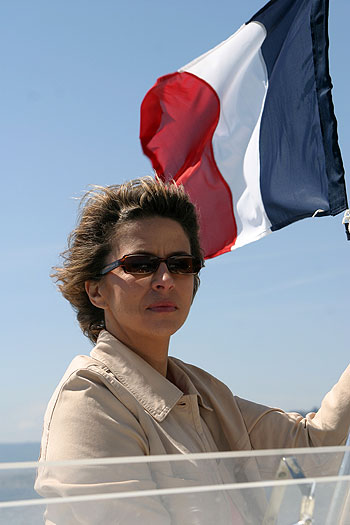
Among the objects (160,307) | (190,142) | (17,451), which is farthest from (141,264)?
(190,142)

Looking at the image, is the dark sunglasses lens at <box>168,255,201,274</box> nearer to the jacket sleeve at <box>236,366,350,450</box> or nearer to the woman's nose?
the woman's nose

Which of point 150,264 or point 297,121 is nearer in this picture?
point 150,264

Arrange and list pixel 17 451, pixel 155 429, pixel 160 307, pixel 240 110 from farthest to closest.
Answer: pixel 240 110 → pixel 160 307 → pixel 155 429 → pixel 17 451

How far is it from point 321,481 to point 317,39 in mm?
3077

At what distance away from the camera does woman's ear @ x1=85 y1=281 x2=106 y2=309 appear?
2148 mm

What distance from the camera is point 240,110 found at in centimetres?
428

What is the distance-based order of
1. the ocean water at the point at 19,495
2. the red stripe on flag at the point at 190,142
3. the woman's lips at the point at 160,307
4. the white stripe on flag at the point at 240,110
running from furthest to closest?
the red stripe on flag at the point at 190,142 → the white stripe on flag at the point at 240,110 → the woman's lips at the point at 160,307 → the ocean water at the point at 19,495

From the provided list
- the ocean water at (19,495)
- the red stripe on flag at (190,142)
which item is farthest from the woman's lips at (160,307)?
the red stripe on flag at (190,142)

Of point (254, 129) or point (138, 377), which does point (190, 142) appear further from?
point (138, 377)

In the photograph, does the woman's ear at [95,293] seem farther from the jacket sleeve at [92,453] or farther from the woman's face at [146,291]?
the jacket sleeve at [92,453]

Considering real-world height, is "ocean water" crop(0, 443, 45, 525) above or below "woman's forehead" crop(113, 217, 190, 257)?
below

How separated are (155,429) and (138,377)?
0.17m

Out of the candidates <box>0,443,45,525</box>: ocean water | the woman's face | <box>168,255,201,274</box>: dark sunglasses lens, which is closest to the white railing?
<box>0,443,45,525</box>: ocean water

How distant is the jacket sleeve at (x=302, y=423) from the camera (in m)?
2.10
